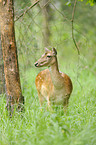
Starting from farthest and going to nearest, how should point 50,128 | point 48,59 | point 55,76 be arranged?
point 55,76, point 48,59, point 50,128

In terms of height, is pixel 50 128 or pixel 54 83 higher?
pixel 54 83

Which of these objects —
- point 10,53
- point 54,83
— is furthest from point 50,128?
point 54,83

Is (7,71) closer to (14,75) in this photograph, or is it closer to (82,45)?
(14,75)

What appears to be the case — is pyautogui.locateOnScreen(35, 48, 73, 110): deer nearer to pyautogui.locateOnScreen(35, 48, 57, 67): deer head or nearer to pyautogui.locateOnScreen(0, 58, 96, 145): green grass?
pyautogui.locateOnScreen(35, 48, 57, 67): deer head

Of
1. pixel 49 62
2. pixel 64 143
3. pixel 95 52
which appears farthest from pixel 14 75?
pixel 95 52

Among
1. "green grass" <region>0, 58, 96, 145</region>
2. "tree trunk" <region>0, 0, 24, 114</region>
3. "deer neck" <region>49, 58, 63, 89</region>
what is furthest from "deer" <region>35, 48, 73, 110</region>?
"tree trunk" <region>0, 0, 24, 114</region>

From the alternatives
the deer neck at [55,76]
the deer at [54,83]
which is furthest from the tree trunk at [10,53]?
the deer neck at [55,76]

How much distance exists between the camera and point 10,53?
453 centimetres

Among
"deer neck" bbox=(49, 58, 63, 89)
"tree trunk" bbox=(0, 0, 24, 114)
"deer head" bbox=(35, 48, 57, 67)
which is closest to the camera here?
"tree trunk" bbox=(0, 0, 24, 114)

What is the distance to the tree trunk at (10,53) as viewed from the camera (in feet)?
14.8

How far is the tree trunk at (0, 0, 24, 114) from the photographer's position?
4.50 m

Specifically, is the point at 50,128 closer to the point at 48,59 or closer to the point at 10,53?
the point at 10,53

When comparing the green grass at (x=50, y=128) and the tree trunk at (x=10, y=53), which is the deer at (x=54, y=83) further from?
the tree trunk at (x=10, y=53)

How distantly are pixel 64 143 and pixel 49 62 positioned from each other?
247 cm
